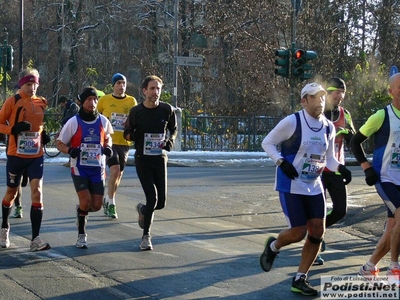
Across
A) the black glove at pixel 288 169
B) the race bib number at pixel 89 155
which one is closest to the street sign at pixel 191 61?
the race bib number at pixel 89 155

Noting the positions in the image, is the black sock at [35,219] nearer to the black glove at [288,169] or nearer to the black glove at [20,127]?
the black glove at [20,127]

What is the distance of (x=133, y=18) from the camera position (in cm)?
4666

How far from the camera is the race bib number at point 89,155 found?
361 inches

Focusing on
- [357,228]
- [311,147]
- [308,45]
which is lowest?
[357,228]

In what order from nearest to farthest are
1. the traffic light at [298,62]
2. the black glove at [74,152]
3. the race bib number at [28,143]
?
the black glove at [74,152] < the race bib number at [28,143] < the traffic light at [298,62]

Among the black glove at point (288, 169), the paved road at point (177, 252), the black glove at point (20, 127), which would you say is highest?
the black glove at point (20, 127)

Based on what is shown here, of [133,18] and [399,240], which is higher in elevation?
[133,18]

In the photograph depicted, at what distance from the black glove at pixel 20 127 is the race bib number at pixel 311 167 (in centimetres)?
337

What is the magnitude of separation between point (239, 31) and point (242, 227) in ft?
85.7

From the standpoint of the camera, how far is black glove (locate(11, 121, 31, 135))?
9.02 metres

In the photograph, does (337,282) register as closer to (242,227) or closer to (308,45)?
(242,227)

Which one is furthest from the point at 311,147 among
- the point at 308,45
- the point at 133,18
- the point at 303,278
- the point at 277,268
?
the point at 133,18

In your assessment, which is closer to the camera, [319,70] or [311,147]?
[311,147]

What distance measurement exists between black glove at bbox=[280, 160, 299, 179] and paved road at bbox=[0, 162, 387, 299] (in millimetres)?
1050
